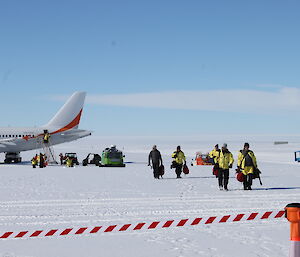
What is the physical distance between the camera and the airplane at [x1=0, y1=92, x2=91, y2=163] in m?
45.4

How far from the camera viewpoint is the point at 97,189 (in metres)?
19.8

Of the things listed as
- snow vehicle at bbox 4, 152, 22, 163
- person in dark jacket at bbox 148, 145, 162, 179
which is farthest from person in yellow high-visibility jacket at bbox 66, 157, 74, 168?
person in dark jacket at bbox 148, 145, 162, 179

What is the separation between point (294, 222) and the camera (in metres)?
5.96

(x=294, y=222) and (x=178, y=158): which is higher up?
(x=178, y=158)

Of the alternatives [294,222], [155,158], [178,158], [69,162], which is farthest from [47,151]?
[294,222]

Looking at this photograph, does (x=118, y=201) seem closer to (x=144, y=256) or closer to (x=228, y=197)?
(x=228, y=197)

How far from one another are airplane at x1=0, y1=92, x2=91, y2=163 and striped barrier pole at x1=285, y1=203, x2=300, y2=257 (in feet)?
134

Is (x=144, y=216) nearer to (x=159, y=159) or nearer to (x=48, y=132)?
(x=159, y=159)

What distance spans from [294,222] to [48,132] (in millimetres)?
41955

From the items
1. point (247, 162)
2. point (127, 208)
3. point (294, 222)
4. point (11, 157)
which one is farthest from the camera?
point (11, 157)

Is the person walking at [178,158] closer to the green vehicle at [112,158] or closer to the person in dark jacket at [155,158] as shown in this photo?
the person in dark jacket at [155,158]

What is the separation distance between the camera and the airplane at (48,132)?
45438 millimetres

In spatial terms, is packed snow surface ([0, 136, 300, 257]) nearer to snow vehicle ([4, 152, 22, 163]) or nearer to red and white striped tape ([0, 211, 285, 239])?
red and white striped tape ([0, 211, 285, 239])

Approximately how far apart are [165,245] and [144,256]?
82 centimetres
